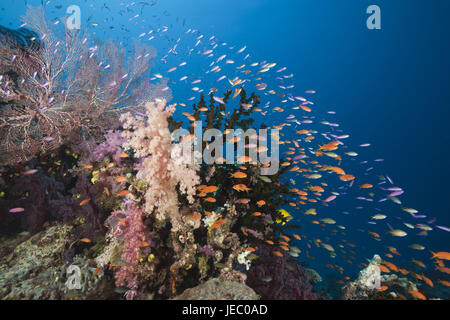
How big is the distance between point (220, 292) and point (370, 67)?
102643 mm

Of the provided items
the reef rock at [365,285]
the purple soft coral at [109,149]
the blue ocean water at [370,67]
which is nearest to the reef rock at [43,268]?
the purple soft coral at [109,149]

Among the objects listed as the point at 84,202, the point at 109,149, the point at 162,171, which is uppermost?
the point at 109,149

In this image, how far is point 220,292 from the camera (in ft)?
10.4

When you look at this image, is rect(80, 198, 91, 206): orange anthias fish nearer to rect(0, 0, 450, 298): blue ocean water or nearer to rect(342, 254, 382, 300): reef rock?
rect(342, 254, 382, 300): reef rock

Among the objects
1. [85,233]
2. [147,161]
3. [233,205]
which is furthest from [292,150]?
[85,233]

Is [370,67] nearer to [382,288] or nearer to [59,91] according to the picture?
[382,288]

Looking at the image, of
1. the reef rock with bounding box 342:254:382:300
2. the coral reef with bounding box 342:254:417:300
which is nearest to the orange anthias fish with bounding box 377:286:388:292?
the coral reef with bounding box 342:254:417:300

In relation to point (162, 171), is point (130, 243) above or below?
below

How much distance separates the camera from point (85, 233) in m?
4.30

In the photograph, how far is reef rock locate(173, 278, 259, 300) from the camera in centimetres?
306

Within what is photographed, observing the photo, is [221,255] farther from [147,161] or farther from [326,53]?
[326,53]

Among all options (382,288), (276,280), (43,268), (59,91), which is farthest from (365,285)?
(59,91)

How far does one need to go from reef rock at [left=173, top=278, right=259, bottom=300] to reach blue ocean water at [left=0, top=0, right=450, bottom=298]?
35327 mm

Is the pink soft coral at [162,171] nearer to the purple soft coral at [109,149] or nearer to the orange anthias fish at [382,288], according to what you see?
the purple soft coral at [109,149]
